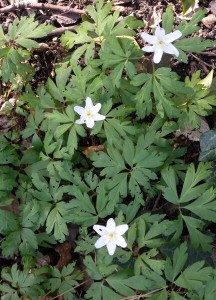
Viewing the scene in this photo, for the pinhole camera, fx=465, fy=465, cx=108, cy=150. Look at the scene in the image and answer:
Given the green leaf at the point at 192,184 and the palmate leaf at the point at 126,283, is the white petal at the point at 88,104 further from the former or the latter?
the palmate leaf at the point at 126,283

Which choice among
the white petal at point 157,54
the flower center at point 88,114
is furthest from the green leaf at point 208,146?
the flower center at point 88,114

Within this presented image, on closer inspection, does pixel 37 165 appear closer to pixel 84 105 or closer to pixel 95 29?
pixel 84 105

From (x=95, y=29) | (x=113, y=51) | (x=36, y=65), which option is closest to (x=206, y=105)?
(x=113, y=51)

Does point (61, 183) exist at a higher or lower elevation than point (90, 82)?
lower

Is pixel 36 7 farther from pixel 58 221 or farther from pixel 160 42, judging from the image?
pixel 58 221

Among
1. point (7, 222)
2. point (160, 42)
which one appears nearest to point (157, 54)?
point (160, 42)
